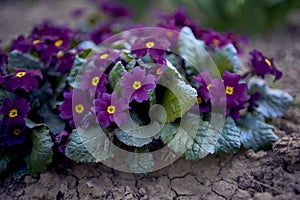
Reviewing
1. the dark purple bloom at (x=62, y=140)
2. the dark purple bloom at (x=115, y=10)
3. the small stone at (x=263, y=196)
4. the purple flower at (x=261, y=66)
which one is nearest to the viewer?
the small stone at (x=263, y=196)

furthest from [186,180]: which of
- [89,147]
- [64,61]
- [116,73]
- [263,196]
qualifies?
[64,61]

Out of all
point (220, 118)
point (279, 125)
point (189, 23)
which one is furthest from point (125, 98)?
point (279, 125)

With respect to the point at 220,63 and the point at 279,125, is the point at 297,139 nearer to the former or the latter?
the point at 279,125

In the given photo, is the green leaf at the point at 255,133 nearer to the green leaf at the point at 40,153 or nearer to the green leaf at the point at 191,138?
the green leaf at the point at 191,138

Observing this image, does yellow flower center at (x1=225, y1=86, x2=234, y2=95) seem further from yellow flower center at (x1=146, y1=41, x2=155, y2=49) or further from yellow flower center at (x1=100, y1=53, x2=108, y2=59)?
yellow flower center at (x1=100, y1=53, x2=108, y2=59)

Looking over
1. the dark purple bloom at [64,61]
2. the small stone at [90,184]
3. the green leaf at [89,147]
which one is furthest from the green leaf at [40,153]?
the dark purple bloom at [64,61]
